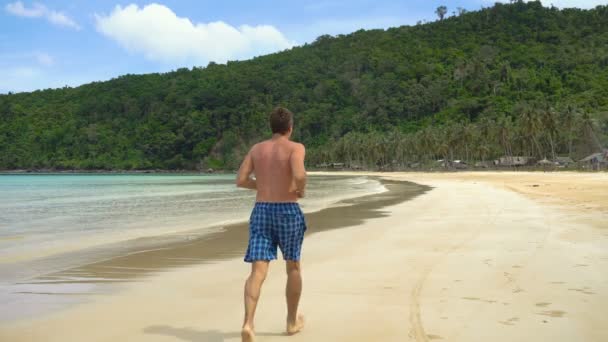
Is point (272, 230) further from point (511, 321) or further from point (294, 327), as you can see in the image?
point (511, 321)

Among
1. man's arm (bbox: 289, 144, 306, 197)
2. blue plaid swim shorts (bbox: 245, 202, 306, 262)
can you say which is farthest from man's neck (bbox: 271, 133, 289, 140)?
blue plaid swim shorts (bbox: 245, 202, 306, 262)

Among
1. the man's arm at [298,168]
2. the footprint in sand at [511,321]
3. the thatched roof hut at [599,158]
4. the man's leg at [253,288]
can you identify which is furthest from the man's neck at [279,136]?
the thatched roof hut at [599,158]

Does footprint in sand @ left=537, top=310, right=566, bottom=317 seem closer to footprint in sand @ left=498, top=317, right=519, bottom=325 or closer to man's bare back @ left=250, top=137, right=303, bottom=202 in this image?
footprint in sand @ left=498, top=317, right=519, bottom=325

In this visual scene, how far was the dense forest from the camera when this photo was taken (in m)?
128

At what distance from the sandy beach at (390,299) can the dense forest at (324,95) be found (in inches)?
4405

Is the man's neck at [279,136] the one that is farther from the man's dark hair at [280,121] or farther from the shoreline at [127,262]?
the shoreline at [127,262]

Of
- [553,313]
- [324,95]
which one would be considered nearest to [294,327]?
[553,313]

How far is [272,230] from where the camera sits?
13.3 ft

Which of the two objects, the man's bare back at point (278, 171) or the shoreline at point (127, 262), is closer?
the man's bare back at point (278, 171)

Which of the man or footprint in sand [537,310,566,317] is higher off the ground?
the man

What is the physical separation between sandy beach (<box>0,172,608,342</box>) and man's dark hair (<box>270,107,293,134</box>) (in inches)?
61.7

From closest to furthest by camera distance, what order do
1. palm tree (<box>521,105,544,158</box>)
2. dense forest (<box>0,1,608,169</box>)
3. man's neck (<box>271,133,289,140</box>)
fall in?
man's neck (<box>271,133,289,140</box>) → palm tree (<box>521,105,544,158</box>) → dense forest (<box>0,1,608,169</box>)

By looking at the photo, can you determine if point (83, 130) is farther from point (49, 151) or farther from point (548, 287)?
point (548, 287)

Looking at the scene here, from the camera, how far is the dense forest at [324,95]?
128500 millimetres
